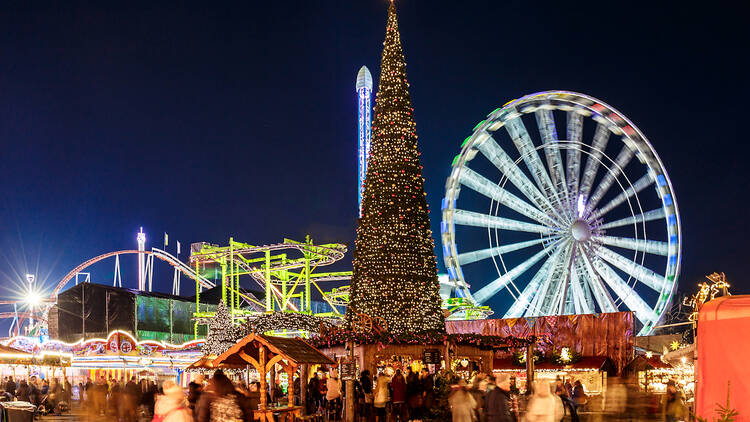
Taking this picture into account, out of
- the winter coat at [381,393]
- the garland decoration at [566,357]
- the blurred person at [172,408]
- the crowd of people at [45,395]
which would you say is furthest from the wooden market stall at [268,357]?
the garland decoration at [566,357]

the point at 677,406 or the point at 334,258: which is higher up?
the point at 334,258

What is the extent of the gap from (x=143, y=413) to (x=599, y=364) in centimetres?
1633

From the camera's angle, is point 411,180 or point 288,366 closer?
point 288,366

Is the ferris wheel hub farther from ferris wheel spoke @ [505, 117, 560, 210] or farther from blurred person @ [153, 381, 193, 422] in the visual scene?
blurred person @ [153, 381, 193, 422]

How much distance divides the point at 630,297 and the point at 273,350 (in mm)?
18372

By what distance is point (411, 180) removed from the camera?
73.8 feet

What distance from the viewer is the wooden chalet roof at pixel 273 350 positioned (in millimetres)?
14562

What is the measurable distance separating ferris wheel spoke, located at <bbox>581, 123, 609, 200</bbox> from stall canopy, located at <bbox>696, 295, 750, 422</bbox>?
2105 centimetres

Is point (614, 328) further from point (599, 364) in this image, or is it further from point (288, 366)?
point (288, 366)

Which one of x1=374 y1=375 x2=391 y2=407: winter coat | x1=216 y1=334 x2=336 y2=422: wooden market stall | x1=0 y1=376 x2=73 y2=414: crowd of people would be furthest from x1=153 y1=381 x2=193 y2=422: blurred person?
x1=0 y1=376 x2=73 y2=414: crowd of people

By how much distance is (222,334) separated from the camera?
28.9 m

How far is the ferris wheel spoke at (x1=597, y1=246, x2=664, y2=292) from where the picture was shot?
2886 cm

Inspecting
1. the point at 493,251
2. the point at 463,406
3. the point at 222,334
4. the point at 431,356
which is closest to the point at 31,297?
the point at 222,334

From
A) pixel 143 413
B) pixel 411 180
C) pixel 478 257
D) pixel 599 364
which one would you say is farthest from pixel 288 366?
pixel 478 257
